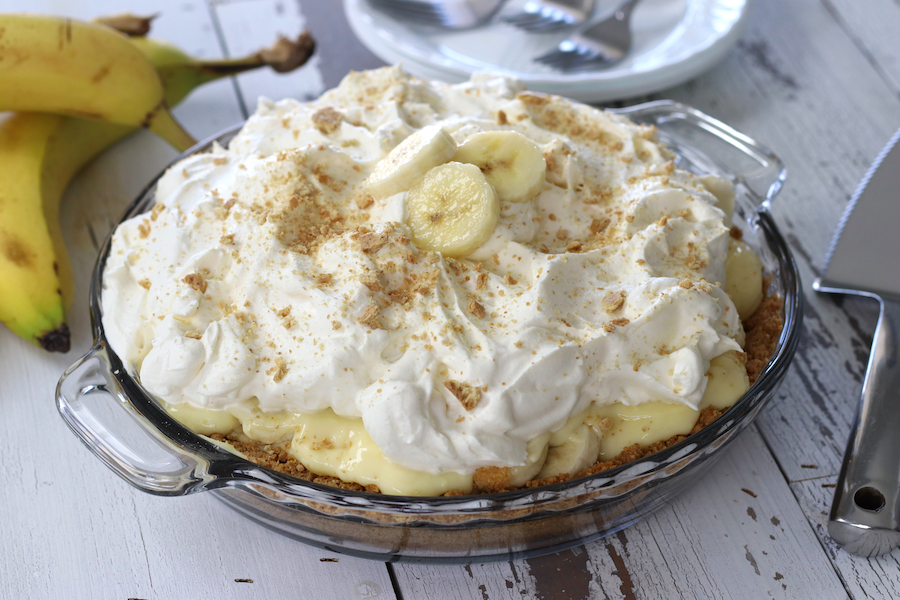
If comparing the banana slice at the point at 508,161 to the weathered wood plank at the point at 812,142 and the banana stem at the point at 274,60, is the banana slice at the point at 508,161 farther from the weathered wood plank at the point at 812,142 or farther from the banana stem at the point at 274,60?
the banana stem at the point at 274,60

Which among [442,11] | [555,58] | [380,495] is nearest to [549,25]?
[555,58]

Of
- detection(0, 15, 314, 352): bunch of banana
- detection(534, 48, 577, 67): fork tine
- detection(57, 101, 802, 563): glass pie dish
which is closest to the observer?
detection(57, 101, 802, 563): glass pie dish

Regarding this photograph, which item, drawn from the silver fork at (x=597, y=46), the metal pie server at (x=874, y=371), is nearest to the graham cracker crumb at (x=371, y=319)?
the metal pie server at (x=874, y=371)

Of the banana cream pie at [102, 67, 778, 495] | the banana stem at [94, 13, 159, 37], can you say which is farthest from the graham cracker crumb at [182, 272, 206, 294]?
the banana stem at [94, 13, 159, 37]

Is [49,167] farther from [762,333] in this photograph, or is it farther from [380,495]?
[762,333]

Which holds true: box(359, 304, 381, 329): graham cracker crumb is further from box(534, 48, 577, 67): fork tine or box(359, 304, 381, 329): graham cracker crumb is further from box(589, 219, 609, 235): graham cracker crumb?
box(534, 48, 577, 67): fork tine
